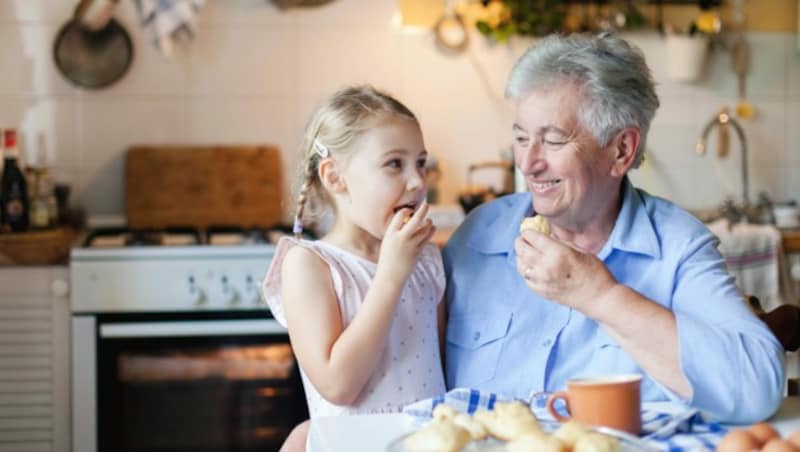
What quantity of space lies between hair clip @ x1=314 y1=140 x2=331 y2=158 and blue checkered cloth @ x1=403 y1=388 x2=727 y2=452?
1.75 ft

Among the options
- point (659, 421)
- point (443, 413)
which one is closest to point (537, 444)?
point (443, 413)

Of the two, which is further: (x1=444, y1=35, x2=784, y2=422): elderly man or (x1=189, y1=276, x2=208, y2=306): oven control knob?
(x1=189, y1=276, x2=208, y2=306): oven control knob

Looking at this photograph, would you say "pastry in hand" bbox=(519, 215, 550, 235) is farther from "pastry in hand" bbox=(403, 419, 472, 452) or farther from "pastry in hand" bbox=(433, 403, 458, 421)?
"pastry in hand" bbox=(403, 419, 472, 452)

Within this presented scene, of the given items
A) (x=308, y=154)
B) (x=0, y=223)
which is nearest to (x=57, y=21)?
(x=0, y=223)

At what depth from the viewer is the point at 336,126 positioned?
1894 mm

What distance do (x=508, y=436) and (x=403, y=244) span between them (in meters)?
0.53

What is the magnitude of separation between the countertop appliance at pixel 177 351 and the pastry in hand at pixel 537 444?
80.7 inches

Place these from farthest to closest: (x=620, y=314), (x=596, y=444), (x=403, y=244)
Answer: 1. (x=403, y=244)
2. (x=620, y=314)
3. (x=596, y=444)

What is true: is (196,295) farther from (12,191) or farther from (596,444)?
(596,444)

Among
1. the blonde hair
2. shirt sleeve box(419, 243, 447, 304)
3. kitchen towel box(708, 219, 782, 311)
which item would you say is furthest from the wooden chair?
kitchen towel box(708, 219, 782, 311)

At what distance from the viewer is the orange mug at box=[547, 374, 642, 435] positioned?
1.35 m

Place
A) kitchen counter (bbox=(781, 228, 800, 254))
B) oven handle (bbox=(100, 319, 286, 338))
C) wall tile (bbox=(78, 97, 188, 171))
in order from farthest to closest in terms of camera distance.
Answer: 1. wall tile (bbox=(78, 97, 188, 171))
2. kitchen counter (bbox=(781, 228, 800, 254))
3. oven handle (bbox=(100, 319, 286, 338))

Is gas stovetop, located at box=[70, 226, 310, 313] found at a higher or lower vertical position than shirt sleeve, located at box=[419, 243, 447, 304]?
lower

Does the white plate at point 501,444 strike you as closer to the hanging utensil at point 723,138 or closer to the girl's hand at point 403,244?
the girl's hand at point 403,244
